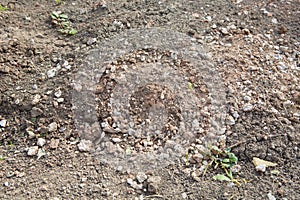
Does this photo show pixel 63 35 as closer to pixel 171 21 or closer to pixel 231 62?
pixel 171 21

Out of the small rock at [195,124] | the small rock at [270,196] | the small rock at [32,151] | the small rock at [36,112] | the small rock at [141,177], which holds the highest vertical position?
the small rock at [195,124]

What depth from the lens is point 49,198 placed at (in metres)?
2.13

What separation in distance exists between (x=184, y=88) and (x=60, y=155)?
2.55 feet

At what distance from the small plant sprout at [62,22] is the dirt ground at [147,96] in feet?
0.08

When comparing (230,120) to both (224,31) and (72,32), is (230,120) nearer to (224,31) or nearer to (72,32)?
(224,31)

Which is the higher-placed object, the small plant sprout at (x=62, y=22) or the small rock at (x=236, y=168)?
the small plant sprout at (x=62, y=22)

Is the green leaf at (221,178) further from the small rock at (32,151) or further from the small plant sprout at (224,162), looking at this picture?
the small rock at (32,151)

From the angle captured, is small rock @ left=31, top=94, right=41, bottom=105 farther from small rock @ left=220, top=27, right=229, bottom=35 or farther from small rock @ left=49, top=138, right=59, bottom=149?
small rock @ left=220, top=27, right=229, bottom=35

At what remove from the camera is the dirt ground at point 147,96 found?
86.3 inches

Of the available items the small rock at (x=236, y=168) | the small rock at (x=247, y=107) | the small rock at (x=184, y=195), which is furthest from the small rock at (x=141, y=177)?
the small rock at (x=247, y=107)

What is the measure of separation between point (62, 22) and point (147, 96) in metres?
0.95

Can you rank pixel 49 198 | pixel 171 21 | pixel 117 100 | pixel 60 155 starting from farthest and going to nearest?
pixel 171 21 < pixel 117 100 < pixel 60 155 < pixel 49 198

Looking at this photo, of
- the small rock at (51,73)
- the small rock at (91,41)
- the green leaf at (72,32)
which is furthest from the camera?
the green leaf at (72,32)

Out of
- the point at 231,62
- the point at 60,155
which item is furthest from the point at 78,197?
the point at 231,62
